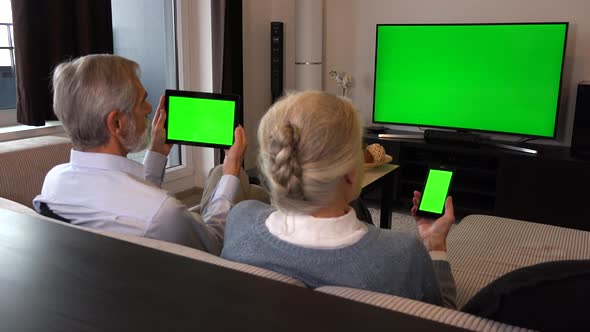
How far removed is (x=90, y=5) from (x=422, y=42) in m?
2.26

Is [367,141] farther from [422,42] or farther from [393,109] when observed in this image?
[422,42]

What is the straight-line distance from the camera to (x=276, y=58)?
445 cm

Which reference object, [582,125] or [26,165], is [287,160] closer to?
[26,165]

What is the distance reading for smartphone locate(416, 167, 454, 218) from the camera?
6.08ft

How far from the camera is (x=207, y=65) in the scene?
420 cm

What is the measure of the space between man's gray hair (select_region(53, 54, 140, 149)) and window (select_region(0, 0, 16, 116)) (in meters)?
1.96

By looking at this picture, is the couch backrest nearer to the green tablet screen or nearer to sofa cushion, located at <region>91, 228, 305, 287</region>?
the green tablet screen

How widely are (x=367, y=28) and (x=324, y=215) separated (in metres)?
3.51

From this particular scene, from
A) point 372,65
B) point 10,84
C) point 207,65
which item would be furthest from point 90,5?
point 372,65

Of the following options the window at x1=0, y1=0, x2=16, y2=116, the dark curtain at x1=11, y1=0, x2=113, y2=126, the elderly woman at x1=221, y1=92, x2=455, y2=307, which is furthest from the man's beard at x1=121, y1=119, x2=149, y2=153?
the window at x1=0, y1=0, x2=16, y2=116

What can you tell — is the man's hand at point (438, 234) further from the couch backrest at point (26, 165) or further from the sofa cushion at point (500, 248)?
the couch backrest at point (26, 165)

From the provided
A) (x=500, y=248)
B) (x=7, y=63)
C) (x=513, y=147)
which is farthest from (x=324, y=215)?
(x=513, y=147)

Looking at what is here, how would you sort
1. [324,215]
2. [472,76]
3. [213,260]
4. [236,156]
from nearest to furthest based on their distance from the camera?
[213,260] < [324,215] < [236,156] < [472,76]

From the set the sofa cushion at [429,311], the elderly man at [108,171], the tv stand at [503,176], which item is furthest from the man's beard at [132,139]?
the tv stand at [503,176]
